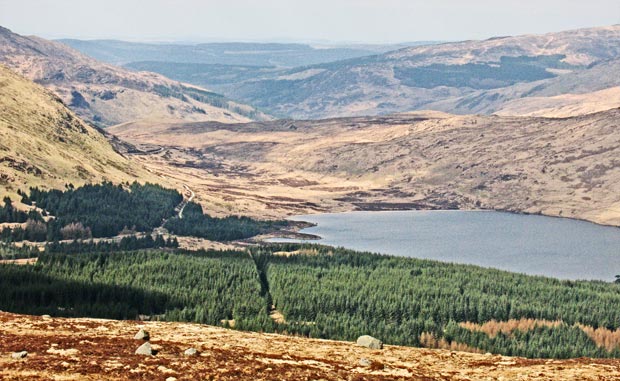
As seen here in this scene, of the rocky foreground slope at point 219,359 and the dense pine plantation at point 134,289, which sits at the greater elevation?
the rocky foreground slope at point 219,359

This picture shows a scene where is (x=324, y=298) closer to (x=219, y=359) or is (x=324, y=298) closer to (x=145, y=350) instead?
(x=219, y=359)

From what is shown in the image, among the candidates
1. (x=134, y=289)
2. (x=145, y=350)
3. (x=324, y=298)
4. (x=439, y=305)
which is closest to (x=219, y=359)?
(x=145, y=350)

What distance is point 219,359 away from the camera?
70438mm

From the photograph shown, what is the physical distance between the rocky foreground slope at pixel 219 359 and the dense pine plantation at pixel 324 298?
2000 inches

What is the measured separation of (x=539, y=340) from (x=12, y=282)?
7965 cm

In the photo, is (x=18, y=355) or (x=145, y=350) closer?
(x=18, y=355)

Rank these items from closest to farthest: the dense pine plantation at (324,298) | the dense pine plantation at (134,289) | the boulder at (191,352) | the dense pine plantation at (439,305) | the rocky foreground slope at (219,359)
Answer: the rocky foreground slope at (219,359) → the boulder at (191,352) → the dense pine plantation at (324,298) → the dense pine plantation at (439,305) → the dense pine plantation at (134,289)

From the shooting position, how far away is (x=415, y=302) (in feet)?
539

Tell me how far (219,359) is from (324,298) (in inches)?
3697

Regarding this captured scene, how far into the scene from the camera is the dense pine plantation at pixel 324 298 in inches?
5556

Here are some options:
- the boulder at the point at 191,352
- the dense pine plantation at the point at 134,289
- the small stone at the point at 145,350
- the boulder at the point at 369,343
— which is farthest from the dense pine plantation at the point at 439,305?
the small stone at the point at 145,350

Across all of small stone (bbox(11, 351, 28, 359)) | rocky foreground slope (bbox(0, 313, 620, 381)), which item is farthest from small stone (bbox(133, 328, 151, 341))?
small stone (bbox(11, 351, 28, 359))

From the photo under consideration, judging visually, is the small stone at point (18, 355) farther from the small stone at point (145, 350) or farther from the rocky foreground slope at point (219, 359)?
the small stone at point (145, 350)

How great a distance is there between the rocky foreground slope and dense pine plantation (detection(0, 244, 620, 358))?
5080cm
